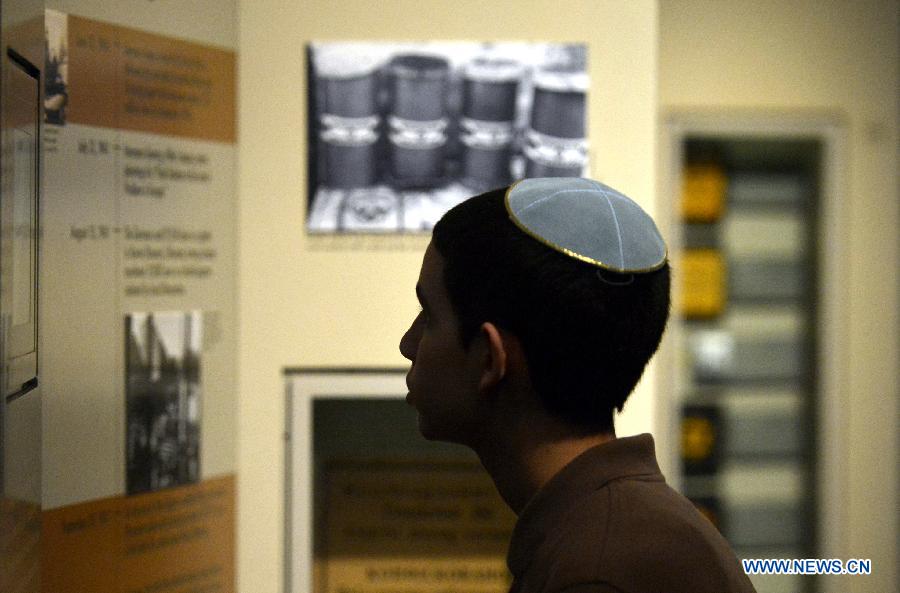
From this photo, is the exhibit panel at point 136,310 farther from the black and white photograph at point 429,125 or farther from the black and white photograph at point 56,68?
the black and white photograph at point 429,125

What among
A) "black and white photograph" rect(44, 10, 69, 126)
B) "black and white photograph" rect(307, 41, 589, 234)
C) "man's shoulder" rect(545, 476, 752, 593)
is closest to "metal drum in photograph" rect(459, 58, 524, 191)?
"black and white photograph" rect(307, 41, 589, 234)

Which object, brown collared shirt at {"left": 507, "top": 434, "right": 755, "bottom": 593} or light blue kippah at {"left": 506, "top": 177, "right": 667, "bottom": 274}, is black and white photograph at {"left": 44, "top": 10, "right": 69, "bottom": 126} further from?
brown collared shirt at {"left": 507, "top": 434, "right": 755, "bottom": 593}

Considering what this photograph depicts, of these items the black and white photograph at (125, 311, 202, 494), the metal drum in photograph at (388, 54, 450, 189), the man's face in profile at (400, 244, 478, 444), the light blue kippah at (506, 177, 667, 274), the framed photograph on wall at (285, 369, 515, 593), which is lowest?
the framed photograph on wall at (285, 369, 515, 593)

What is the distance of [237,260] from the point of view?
7.49 feet

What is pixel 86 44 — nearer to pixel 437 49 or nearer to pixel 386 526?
pixel 437 49

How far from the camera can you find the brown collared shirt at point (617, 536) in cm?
92

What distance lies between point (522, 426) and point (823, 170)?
3.23 metres

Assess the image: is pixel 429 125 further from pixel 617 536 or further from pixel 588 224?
pixel 617 536

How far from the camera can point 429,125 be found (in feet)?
7.55

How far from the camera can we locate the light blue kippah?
3.42 ft

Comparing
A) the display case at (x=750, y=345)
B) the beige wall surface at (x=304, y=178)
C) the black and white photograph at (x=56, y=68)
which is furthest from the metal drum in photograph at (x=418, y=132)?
the display case at (x=750, y=345)

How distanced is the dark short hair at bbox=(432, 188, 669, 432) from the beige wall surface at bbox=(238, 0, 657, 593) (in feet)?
3.91

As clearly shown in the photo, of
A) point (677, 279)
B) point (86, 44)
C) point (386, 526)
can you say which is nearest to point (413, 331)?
point (86, 44)

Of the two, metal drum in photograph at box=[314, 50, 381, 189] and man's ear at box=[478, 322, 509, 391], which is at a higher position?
metal drum in photograph at box=[314, 50, 381, 189]
